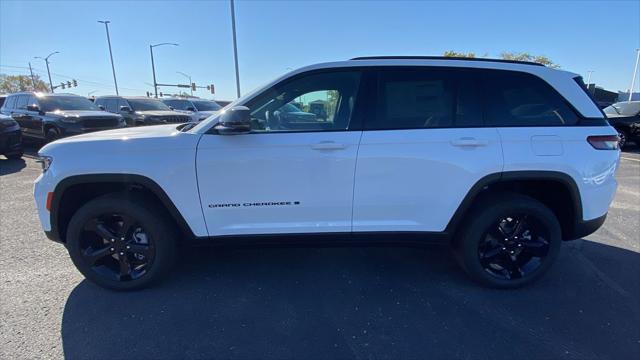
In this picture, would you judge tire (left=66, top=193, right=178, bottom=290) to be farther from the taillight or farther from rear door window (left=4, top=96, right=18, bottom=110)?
rear door window (left=4, top=96, right=18, bottom=110)

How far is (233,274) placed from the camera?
10.6ft

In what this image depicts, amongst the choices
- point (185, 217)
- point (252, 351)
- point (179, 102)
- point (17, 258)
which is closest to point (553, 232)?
point (252, 351)

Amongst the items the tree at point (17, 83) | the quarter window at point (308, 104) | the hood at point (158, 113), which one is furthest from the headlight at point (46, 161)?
the tree at point (17, 83)

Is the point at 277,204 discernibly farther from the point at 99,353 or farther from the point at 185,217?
the point at 99,353

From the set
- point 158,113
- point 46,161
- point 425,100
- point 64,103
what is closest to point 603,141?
point 425,100

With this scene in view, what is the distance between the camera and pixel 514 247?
3.02 m

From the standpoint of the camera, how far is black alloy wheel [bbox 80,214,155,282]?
2.86m

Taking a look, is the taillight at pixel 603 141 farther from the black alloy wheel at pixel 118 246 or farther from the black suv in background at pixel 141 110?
the black suv in background at pixel 141 110

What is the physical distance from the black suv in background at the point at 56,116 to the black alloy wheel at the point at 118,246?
7919mm

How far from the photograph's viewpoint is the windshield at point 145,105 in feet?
42.2

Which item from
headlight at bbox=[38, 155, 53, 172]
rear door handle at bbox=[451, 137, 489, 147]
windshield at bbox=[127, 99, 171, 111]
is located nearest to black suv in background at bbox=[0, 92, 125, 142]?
windshield at bbox=[127, 99, 171, 111]

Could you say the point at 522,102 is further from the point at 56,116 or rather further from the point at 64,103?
the point at 64,103

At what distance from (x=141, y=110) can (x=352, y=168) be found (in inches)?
486

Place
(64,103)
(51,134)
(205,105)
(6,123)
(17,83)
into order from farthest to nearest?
(17,83) → (205,105) → (64,103) → (51,134) → (6,123)
